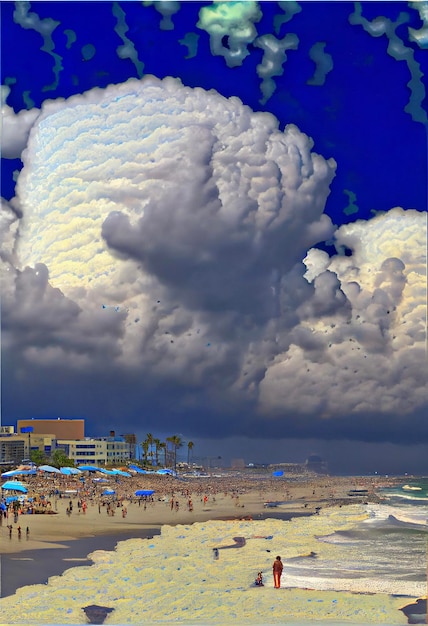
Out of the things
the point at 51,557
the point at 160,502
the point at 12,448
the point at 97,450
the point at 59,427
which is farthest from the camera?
the point at 97,450

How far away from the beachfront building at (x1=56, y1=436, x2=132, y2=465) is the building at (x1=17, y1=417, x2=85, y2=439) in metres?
1.33

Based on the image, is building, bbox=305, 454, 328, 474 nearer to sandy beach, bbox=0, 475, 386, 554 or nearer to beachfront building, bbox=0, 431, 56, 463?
sandy beach, bbox=0, 475, 386, 554

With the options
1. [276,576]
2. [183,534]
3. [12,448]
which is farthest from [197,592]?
[12,448]

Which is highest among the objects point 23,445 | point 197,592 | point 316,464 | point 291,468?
point 23,445

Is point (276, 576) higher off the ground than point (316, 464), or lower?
lower

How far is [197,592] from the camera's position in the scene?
11227mm

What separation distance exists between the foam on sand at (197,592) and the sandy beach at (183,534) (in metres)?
0.03

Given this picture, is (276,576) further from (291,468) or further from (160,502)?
(291,468)

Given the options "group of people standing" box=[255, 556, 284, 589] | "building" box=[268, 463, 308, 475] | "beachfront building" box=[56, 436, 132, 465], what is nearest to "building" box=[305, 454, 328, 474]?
"building" box=[268, 463, 308, 475]

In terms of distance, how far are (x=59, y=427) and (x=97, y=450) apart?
27.0ft

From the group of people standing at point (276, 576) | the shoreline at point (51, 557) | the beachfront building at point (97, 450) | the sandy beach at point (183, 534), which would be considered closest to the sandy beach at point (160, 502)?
the sandy beach at point (183, 534)

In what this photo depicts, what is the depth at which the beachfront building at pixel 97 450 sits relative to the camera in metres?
48.2

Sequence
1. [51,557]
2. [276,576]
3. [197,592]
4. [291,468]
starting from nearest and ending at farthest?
[197,592]
[276,576]
[51,557]
[291,468]

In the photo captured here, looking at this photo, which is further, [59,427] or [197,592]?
[59,427]
